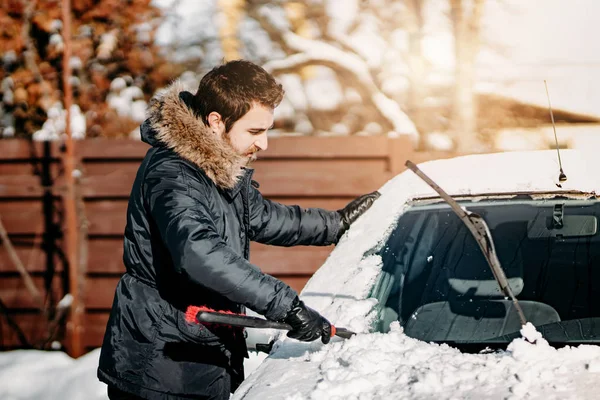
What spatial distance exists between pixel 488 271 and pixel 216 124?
48.9 inches

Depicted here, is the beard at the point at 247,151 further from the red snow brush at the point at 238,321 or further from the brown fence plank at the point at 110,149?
the brown fence plank at the point at 110,149

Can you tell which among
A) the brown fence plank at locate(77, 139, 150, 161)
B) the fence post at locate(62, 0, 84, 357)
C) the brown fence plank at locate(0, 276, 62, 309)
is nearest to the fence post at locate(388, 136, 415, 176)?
the brown fence plank at locate(77, 139, 150, 161)

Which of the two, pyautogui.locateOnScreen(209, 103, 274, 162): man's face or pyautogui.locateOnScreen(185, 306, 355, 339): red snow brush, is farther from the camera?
pyautogui.locateOnScreen(209, 103, 274, 162): man's face

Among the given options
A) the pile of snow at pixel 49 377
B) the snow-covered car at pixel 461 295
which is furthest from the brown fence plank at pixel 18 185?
the snow-covered car at pixel 461 295

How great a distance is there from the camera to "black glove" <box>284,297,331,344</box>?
1.79 m

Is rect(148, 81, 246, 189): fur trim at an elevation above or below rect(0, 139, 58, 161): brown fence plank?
above

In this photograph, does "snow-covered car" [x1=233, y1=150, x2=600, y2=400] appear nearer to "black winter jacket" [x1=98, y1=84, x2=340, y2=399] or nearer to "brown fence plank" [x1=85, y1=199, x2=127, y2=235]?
"black winter jacket" [x1=98, y1=84, x2=340, y2=399]

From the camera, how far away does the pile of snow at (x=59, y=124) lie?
5742mm

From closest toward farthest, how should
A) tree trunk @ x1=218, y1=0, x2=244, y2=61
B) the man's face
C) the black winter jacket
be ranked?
the black winter jacket < the man's face < tree trunk @ x1=218, y1=0, x2=244, y2=61

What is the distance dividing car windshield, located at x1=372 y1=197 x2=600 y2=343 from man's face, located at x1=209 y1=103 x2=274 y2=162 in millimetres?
612

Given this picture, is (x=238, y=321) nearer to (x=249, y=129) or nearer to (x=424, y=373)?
(x=424, y=373)

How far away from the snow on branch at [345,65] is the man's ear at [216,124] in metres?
4.15

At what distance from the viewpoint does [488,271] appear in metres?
2.57

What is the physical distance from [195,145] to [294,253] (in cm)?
300
